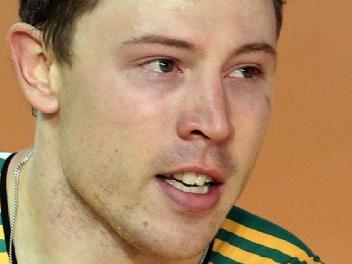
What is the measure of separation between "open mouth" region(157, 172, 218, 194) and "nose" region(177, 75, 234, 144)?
1.8 inches

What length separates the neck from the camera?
0.96m

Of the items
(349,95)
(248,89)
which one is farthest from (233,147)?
(349,95)

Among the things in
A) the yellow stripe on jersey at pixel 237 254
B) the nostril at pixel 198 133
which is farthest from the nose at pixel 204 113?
the yellow stripe on jersey at pixel 237 254

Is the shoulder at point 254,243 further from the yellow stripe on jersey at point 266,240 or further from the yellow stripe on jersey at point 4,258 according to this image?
the yellow stripe on jersey at point 4,258

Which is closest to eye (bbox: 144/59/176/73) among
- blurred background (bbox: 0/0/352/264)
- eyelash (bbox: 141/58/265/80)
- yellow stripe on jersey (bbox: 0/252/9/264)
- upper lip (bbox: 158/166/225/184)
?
eyelash (bbox: 141/58/265/80)

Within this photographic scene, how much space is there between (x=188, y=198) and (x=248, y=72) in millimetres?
171

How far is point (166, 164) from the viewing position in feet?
2.77

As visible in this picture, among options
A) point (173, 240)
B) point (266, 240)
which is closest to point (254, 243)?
point (266, 240)

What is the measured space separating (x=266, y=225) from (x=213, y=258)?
0.11 m

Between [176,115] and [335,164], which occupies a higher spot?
[335,164]

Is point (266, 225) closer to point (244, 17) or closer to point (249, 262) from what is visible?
point (249, 262)

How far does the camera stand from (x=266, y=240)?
1.10 metres

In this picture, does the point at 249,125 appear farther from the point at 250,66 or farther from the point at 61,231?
the point at 61,231

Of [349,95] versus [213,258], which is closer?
[213,258]
